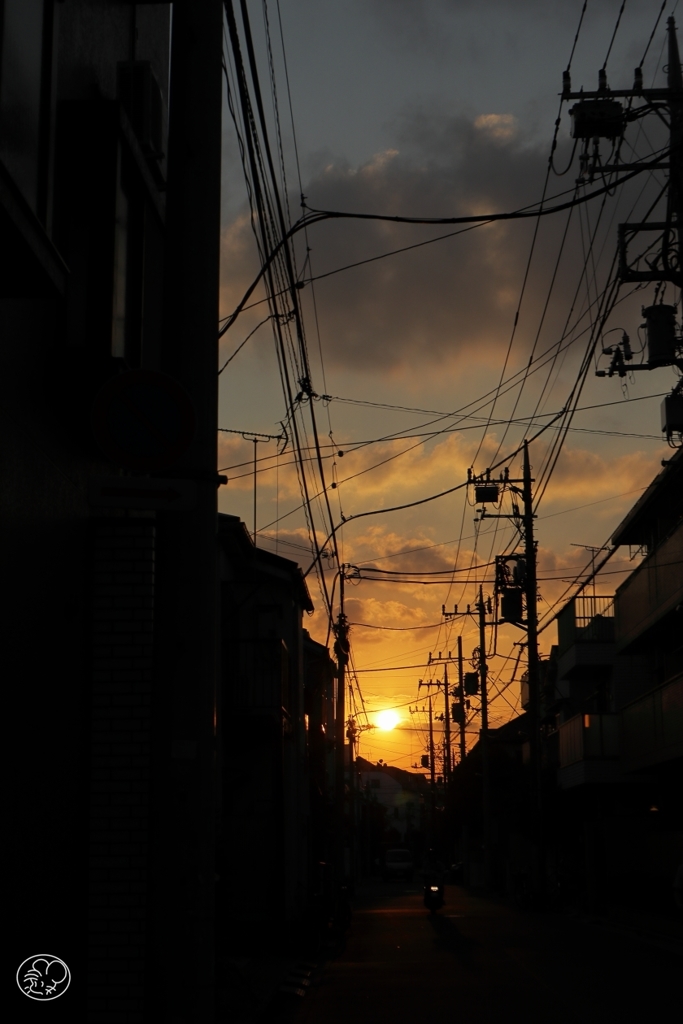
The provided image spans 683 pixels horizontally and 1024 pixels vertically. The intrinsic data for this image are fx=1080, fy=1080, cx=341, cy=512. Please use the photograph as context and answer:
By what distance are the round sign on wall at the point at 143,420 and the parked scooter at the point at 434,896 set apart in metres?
28.6

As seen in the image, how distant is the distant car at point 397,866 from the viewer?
277 feet

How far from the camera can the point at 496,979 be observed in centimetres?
1495

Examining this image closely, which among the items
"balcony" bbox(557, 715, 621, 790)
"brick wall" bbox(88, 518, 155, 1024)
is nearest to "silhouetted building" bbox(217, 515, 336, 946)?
"balcony" bbox(557, 715, 621, 790)

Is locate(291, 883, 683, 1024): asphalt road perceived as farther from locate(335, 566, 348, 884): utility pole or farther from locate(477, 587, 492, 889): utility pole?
locate(477, 587, 492, 889): utility pole

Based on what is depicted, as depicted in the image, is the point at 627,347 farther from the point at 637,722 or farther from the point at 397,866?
the point at 397,866

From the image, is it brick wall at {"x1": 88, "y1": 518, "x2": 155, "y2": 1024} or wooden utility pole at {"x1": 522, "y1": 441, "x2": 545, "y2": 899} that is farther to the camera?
wooden utility pole at {"x1": 522, "y1": 441, "x2": 545, "y2": 899}

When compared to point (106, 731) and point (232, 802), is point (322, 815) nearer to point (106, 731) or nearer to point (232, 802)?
point (232, 802)

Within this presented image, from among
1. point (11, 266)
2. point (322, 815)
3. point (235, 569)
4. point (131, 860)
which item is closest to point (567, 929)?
point (235, 569)

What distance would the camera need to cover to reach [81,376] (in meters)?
7.95

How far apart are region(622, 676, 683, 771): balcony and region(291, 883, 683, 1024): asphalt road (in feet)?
13.6

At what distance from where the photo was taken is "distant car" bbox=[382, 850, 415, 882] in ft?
277

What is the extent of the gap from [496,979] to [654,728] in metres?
12.0

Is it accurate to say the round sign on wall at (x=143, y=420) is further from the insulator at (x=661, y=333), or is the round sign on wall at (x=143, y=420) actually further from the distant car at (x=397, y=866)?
the distant car at (x=397, y=866)

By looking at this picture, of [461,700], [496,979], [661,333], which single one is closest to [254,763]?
[496,979]
